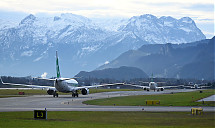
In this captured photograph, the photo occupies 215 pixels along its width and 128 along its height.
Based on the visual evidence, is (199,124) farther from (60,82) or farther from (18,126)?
(60,82)

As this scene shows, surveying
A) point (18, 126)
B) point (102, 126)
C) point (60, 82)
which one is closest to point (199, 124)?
point (102, 126)

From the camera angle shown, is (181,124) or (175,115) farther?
(175,115)

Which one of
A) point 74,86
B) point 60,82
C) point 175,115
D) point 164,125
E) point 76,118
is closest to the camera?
point 164,125

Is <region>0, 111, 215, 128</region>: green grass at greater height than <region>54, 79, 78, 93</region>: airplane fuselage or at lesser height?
lesser

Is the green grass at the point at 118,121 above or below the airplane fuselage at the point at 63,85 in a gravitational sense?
below

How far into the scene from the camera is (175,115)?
57.1 metres

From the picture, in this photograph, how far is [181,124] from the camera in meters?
47.2

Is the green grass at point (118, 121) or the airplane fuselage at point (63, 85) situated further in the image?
the airplane fuselage at point (63, 85)

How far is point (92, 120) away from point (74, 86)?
6164 centimetres

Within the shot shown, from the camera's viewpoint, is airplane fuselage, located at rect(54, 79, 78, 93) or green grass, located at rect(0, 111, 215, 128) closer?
green grass, located at rect(0, 111, 215, 128)

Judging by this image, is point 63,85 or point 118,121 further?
point 63,85

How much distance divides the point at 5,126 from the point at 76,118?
12115mm

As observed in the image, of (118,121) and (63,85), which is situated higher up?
(63,85)

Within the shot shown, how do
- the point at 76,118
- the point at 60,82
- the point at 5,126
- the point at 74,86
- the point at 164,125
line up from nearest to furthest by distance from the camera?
1. the point at 5,126
2. the point at 164,125
3. the point at 76,118
4. the point at 60,82
5. the point at 74,86
